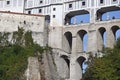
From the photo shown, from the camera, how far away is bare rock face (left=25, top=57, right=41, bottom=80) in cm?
6638

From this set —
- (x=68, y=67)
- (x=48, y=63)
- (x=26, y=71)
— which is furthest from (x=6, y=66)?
(x=68, y=67)

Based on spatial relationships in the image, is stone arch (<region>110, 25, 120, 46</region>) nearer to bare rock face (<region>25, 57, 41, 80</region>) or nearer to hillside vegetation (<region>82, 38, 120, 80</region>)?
hillside vegetation (<region>82, 38, 120, 80</region>)

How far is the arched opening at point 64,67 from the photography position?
73175 mm

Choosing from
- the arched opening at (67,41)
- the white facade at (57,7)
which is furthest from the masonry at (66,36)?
the white facade at (57,7)

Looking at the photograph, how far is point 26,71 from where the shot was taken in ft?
218

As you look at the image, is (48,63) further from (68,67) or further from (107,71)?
(107,71)

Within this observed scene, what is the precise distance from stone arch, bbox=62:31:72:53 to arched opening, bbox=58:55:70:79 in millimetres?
2276

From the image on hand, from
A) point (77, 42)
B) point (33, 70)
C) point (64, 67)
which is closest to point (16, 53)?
point (33, 70)

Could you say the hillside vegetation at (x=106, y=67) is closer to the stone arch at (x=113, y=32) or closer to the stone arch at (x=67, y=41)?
the stone arch at (x=113, y=32)

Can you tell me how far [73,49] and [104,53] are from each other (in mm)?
9945

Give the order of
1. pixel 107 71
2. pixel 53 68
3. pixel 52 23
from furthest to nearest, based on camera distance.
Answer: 1. pixel 52 23
2. pixel 53 68
3. pixel 107 71

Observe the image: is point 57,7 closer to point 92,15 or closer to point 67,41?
point 67,41

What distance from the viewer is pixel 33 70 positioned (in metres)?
67.4

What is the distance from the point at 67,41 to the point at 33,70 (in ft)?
41.1
